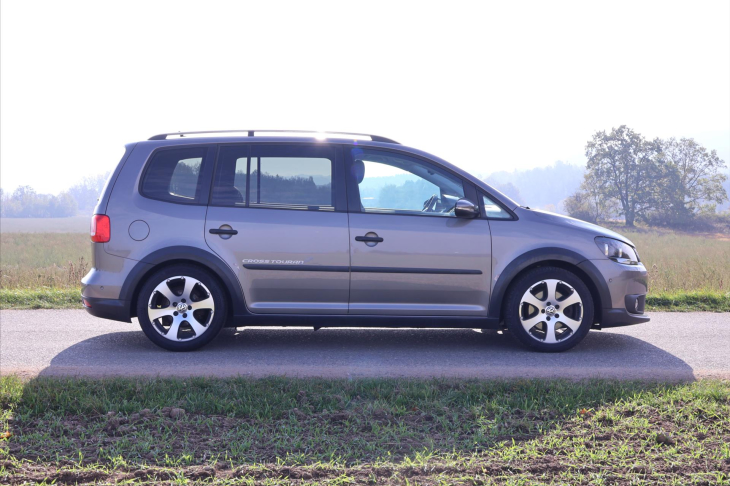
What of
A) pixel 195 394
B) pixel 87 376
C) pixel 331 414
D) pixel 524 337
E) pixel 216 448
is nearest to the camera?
pixel 216 448

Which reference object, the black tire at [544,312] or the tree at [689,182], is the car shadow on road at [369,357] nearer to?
the black tire at [544,312]

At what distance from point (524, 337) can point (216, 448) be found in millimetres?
3326

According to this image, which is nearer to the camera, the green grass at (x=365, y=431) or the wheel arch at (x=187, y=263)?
the green grass at (x=365, y=431)

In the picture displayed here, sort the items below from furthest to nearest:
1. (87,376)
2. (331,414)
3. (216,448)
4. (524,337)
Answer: (524,337) → (87,376) → (331,414) → (216,448)

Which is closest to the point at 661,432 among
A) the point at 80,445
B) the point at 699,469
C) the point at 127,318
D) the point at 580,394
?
the point at 699,469

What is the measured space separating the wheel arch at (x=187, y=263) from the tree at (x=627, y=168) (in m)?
62.4

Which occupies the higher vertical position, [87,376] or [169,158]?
[169,158]

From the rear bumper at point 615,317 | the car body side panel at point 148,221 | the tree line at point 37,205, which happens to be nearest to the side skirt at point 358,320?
the car body side panel at point 148,221

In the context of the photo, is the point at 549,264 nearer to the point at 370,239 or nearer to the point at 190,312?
the point at 370,239

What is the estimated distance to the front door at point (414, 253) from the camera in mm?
6035

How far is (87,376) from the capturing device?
5184mm

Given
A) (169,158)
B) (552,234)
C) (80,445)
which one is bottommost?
(80,445)

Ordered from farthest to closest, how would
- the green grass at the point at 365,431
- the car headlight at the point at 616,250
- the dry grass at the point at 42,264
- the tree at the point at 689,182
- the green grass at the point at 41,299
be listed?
the tree at the point at 689,182 < the dry grass at the point at 42,264 < the green grass at the point at 41,299 < the car headlight at the point at 616,250 < the green grass at the point at 365,431

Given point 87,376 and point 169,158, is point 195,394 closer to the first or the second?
point 87,376
